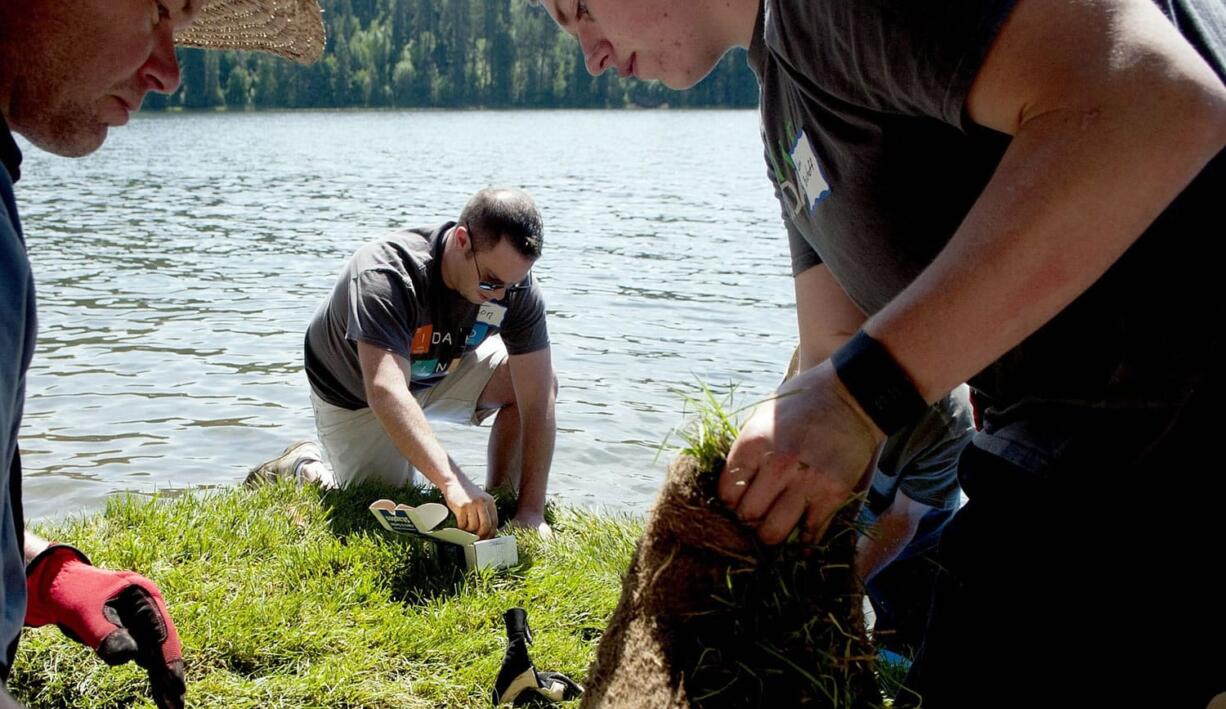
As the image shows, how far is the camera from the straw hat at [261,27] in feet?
12.0

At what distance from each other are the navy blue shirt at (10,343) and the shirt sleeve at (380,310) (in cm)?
355

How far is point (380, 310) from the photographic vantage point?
5.80 metres

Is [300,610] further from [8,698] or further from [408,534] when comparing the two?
[8,698]

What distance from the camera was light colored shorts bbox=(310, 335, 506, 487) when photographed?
6.64 m

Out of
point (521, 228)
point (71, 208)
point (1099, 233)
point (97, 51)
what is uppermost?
point (97, 51)

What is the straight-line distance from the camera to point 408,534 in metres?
5.23

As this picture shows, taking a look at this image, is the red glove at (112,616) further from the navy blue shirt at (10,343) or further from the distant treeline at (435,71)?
the distant treeline at (435,71)

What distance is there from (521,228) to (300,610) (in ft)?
8.07

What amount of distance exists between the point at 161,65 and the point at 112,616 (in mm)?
1798

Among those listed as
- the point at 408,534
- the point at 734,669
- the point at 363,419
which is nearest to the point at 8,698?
the point at 734,669

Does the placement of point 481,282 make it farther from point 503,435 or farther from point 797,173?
point 797,173

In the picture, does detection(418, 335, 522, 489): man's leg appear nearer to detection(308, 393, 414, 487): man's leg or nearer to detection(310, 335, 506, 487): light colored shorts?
detection(310, 335, 506, 487): light colored shorts

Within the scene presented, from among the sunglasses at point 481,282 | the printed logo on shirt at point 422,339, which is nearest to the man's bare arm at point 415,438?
the printed logo on shirt at point 422,339

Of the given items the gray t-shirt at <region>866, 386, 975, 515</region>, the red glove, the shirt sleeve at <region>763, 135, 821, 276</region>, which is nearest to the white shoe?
the red glove
